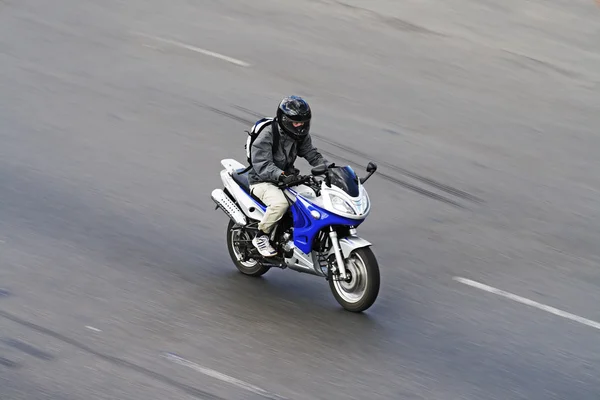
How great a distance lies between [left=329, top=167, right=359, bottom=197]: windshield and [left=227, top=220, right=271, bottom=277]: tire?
1316 mm

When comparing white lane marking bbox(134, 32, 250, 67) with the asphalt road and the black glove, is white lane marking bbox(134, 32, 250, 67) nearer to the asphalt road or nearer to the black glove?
the asphalt road

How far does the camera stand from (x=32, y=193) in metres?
11.2

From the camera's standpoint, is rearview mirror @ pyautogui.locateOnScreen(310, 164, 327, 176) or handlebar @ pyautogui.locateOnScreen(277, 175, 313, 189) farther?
handlebar @ pyautogui.locateOnScreen(277, 175, 313, 189)

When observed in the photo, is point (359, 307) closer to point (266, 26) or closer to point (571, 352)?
point (571, 352)

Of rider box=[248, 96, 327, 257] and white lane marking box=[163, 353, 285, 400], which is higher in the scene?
rider box=[248, 96, 327, 257]

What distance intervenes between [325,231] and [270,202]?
63 cm

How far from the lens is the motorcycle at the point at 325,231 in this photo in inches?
Answer: 339

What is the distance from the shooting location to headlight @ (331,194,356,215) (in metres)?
8.59

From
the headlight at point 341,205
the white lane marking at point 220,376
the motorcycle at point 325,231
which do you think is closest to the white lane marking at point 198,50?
the motorcycle at point 325,231

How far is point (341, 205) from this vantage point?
8.62 metres

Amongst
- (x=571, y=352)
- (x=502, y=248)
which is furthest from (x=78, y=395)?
(x=502, y=248)

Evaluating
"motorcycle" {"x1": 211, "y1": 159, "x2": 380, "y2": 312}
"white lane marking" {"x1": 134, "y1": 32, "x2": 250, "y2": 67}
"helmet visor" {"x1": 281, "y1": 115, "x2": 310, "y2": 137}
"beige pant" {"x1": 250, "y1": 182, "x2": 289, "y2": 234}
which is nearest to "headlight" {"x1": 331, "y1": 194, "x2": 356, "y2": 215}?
"motorcycle" {"x1": 211, "y1": 159, "x2": 380, "y2": 312}

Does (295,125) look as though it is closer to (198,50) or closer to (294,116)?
(294,116)

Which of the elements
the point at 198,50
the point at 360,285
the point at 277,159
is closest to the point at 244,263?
the point at 277,159
